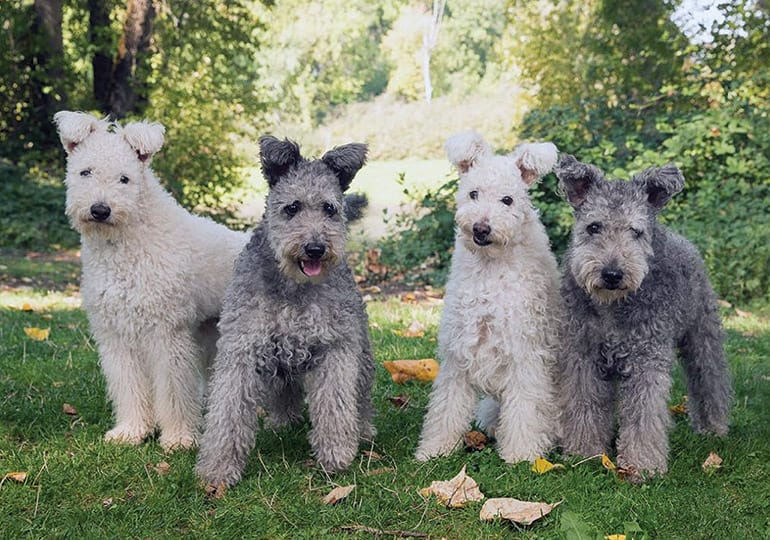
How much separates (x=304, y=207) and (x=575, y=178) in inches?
63.2

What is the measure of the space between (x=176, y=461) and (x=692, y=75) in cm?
1094

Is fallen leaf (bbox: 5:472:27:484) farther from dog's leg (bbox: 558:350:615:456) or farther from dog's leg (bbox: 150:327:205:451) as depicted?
dog's leg (bbox: 558:350:615:456)

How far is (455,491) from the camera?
4.33 m

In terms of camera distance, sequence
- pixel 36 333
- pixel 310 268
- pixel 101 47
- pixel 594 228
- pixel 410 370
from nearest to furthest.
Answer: pixel 310 268
pixel 594 228
pixel 410 370
pixel 36 333
pixel 101 47

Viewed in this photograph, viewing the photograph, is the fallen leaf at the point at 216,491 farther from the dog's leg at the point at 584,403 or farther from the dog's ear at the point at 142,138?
the dog's ear at the point at 142,138

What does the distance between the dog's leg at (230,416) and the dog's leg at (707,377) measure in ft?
9.62

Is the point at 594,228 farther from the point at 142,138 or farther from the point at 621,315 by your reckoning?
the point at 142,138

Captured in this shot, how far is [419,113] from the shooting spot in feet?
118

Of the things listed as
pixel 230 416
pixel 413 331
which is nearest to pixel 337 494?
pixel 230 416

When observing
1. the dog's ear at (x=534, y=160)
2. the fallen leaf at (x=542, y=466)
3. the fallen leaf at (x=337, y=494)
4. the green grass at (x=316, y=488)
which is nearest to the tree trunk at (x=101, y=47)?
the green grass at (x=316, y=488)

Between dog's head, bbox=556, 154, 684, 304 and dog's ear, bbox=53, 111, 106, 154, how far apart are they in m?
2.93

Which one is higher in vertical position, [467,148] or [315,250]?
[467,148]

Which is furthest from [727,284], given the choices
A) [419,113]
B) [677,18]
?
[419,113]

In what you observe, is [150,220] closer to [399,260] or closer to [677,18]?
[399,260]
